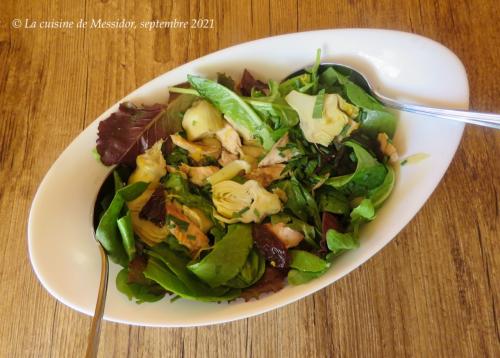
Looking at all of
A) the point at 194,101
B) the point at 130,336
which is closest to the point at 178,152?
the point at 194,101

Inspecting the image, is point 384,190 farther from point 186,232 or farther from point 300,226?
point 186,232

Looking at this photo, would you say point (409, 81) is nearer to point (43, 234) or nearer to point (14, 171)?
point (43, 234)

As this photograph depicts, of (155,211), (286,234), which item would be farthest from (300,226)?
(155,211)

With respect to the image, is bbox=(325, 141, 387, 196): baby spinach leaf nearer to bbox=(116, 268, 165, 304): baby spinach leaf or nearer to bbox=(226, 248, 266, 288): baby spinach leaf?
bbox=(226, 248, 266, 288): baby spinach leaf

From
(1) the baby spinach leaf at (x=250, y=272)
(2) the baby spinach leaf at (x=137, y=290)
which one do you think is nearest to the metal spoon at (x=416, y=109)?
(1) the baby spinach leaf at (x=250, y=272)

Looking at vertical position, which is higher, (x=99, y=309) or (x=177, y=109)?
(x=177, y=109)

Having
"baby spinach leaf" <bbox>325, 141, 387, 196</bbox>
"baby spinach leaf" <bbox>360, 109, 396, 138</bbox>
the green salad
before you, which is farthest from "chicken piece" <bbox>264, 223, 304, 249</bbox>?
"baby spinach leaf" <bbox>360, 109, 396, 138</bbox>
